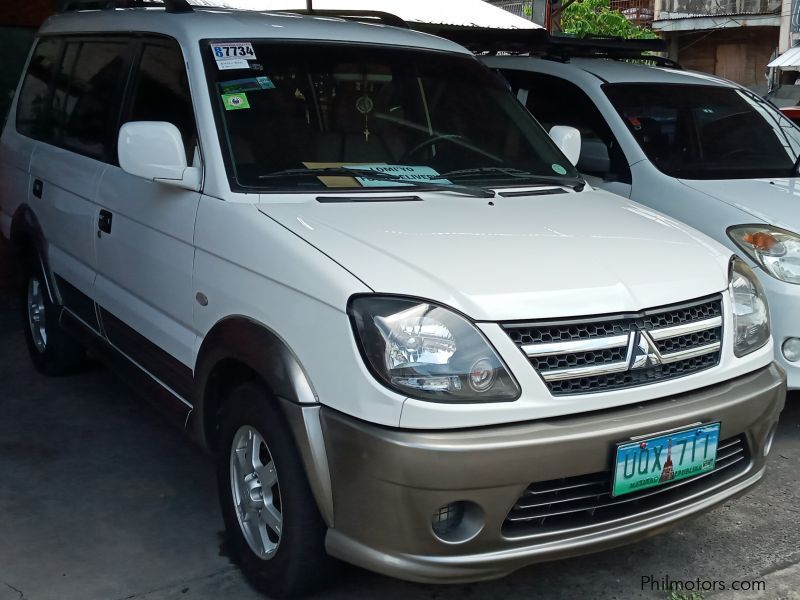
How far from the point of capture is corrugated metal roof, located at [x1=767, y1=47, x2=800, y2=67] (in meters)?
24.8

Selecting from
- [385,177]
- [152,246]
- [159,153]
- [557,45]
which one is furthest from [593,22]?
[159,153]

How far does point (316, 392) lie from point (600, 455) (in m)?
0.77

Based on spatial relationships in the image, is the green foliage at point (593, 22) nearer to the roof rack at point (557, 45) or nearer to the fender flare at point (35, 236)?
the roof rack at point (557, 45)

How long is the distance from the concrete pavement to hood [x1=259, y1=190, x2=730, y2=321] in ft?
3.19

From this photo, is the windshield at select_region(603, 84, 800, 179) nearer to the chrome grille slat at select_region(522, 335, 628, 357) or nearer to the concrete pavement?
the concrete pavement

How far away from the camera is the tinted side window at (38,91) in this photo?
4902 millimetres

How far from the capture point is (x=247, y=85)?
3424mm

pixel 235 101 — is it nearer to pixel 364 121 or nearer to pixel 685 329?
pixel 364 121

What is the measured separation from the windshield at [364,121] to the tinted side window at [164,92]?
14 centimetres

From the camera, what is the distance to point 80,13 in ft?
15.8

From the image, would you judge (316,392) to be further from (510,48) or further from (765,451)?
(510,48)

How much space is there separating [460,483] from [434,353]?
338 mm

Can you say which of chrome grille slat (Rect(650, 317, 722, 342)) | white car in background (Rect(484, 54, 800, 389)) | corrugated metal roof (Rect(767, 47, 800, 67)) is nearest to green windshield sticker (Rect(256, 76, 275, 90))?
chrome grille slat (Rect(650, 317, 722, 342))

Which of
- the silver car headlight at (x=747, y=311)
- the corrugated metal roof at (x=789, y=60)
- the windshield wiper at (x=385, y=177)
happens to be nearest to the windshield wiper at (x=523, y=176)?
the windshield wiper at (x=385, y=177)
